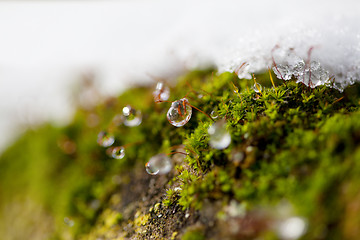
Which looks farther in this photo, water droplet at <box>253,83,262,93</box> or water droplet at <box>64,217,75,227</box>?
water droplet at <box>64,217,75,227</box>

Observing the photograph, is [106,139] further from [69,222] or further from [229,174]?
[229,174]

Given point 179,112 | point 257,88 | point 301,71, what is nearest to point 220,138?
point 179,112

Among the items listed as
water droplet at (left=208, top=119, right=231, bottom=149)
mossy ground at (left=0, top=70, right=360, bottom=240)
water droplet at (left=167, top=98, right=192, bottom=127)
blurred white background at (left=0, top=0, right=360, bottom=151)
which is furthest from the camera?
blurred white background at (left=0, top=0, right=360, bottom=151)

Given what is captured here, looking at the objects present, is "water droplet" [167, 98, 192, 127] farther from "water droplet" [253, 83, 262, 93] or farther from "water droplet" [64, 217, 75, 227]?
"water droplet" [64, 217, 75, 227]

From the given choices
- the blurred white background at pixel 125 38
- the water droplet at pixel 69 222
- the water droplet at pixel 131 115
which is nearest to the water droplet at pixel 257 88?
the blurred white background at pixel 125 38

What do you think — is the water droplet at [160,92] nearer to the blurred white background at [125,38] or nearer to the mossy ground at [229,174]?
the mossy ground at [229,174]

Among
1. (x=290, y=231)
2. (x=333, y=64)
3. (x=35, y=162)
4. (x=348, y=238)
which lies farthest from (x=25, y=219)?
(x=333, y=64)

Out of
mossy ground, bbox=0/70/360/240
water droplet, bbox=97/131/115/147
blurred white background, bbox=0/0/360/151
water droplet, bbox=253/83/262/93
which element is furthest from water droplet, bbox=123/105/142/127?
water droplet, bbox=253/83/262/93

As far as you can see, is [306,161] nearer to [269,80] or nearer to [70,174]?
[269,80]
